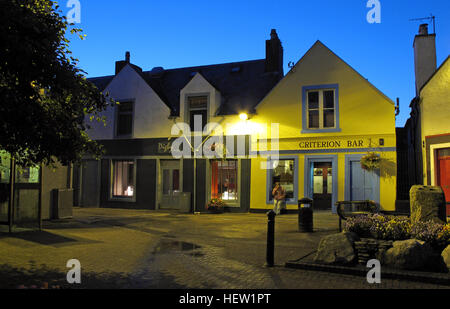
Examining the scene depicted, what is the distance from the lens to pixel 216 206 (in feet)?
60.1

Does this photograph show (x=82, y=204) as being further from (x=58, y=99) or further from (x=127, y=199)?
(x=58, y=99)

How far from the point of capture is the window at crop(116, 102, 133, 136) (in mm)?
21359

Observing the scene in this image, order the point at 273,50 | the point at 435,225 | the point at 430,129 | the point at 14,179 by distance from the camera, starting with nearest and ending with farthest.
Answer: the point at 435,225, the point at 14,179, the point at 430,129, the point at 273,50

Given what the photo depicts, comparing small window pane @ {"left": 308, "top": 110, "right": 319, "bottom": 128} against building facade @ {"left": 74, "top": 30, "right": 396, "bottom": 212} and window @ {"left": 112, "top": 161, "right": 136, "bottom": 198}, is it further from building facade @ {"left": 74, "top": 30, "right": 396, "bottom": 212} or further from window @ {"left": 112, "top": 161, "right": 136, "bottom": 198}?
window @ {"left": 112, "top": 161, "right": 136, "bottom": 198}

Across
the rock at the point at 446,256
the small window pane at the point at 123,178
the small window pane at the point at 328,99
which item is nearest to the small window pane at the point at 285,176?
the small window pane at the point at 328,99

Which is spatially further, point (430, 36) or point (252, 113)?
point (252, 113)

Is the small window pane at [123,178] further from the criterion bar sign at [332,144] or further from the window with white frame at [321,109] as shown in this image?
the window with white frame at [321,109]

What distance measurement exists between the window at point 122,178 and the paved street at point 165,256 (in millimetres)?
7472

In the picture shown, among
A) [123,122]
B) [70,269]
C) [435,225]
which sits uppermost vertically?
[123,122]

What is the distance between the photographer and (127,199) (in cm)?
2059

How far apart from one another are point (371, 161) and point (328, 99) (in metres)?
3.51

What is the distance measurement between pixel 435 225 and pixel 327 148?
30.8 ft

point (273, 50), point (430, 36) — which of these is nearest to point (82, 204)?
point (273, 50)

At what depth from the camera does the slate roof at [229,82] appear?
19578 millimetres
